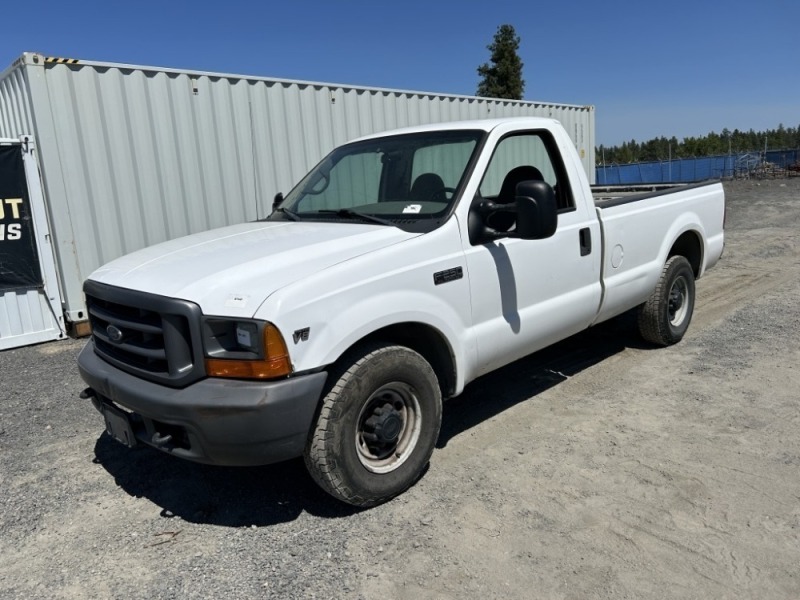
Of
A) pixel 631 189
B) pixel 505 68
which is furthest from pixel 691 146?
pixel 631 189

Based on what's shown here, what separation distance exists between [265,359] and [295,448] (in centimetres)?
46

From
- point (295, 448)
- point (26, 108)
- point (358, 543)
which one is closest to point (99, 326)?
point (295, 448)

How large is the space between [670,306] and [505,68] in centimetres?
2698

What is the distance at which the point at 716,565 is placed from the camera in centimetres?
279

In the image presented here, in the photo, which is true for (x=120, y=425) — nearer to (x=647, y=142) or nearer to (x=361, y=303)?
(x=361, y=303)

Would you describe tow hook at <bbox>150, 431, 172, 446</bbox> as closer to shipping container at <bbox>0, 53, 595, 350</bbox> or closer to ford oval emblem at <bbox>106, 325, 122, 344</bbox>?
ford oval emblem at <bbox>106, 325, 122, 344</bbox>

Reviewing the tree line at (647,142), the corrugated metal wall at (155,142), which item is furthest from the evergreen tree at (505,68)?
the corrugated metal wall at (155,142)

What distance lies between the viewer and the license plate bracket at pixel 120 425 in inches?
126

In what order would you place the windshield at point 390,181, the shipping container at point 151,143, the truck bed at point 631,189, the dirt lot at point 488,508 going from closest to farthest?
the dirt lot at point 488,508 < the windshield at point 390,181 < the truck bed at point 631,189 < the shipping container at point 151,143

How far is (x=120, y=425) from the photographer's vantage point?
325 centimetres

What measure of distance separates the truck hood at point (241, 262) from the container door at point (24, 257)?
3988 mm

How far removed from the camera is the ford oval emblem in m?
3.29

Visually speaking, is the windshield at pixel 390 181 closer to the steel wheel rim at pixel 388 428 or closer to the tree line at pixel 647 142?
the steel wheel rim at pixel 388 428

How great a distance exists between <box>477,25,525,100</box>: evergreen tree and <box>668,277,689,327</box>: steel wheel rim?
2596 cm
